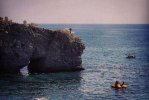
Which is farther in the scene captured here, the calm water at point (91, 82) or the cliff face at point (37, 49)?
the cliff face at point (37, 49)

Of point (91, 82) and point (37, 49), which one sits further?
point (37, 49)

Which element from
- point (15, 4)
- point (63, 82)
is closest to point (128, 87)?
point (63, 82)

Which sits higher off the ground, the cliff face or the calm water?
the cliff face

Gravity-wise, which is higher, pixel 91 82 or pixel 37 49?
pixel 37 49

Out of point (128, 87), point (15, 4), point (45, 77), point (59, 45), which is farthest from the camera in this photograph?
point (59, 45)

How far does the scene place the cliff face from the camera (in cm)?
2169

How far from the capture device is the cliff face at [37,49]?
21.7 m

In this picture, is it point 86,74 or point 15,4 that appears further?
point 86,74

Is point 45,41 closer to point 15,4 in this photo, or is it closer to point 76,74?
point 76,74

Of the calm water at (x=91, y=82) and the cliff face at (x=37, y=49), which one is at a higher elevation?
the cliff face at (x=37, y=49)

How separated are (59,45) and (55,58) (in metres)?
0.81

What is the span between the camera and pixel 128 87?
19.6m

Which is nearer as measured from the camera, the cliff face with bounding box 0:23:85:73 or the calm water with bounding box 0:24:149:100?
the calm water with bounding box 0:24:149:100

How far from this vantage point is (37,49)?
22484 mm
